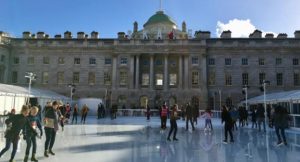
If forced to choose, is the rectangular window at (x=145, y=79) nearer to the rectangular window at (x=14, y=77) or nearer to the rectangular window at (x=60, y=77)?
the rectangular window at (x=60, y=77)

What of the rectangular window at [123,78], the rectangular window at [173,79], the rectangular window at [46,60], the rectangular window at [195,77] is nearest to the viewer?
the rectangular window at [195,77]

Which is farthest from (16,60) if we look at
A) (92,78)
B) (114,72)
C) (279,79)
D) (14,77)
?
(279,79)

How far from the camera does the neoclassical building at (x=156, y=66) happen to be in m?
49.4

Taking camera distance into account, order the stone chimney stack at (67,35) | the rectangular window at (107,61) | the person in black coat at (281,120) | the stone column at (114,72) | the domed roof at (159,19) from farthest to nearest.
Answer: the domed roof at (159,19) < the stone chimney stack at (67,35) < the rectangular window at (107,61) < the stone column at (114,72) < the person in black coat at (281,120)

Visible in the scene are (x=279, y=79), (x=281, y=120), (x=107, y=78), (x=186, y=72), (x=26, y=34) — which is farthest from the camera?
(x=26, y=34)

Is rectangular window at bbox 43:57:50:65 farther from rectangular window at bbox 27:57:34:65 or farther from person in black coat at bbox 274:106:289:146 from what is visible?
person in black coat at bbox 274:106:289:146

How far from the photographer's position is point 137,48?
50406 mm

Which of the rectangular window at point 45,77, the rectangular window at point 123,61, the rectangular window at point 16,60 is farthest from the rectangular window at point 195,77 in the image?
the rectangular window at point 16,60

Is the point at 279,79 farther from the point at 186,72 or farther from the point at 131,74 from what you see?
the point at 131,74

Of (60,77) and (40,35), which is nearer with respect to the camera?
(60,77)

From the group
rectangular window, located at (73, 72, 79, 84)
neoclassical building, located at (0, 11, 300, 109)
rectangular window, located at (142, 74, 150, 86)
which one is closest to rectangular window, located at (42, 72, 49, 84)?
neoclassical building, located at (0, 11, 300, 109)

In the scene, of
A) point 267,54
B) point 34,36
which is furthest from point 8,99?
point 267,54

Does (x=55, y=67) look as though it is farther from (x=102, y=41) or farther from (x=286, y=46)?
(x=286, y=46)

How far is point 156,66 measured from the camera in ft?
170
